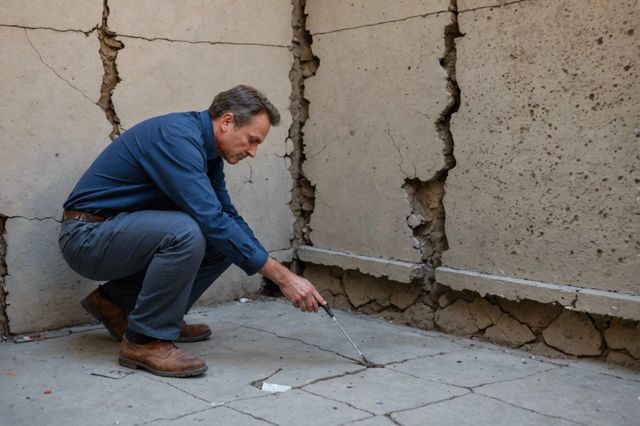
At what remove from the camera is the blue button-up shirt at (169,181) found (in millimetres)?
2850

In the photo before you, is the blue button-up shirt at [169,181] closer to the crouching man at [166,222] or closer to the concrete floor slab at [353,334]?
the crouching man at [166,222]

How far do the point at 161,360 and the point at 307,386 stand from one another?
0.57 metres

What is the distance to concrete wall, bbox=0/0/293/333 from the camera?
11.1 ft

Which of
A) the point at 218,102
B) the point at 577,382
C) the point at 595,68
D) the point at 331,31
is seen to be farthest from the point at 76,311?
the point at 595,68

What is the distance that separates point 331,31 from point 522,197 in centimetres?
151

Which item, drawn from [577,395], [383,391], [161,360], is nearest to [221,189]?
[161,360]

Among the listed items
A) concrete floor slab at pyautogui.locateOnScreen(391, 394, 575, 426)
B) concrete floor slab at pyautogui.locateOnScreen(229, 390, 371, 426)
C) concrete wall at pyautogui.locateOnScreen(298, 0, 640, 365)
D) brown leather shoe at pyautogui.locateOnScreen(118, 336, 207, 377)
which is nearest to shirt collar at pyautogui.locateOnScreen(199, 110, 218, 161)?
brown leather shoe at pyautogui.locateOnScreen(118, 336, 207, 377)

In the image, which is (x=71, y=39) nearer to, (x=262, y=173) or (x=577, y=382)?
(x=262, y=173)

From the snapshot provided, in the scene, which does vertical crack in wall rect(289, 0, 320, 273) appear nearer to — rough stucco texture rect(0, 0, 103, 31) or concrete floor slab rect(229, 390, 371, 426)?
rough stucco texture rect(0, 0, 103, 31)

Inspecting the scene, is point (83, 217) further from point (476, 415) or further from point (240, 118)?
point (476, 415)

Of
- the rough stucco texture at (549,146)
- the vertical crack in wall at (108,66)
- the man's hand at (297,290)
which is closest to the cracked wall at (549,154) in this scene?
the rough stucco texture at (549,146)

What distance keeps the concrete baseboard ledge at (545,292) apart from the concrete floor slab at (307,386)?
25 cm

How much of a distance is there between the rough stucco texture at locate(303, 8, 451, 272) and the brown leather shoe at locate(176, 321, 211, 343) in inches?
39.8

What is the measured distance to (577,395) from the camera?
2723 millimetres
